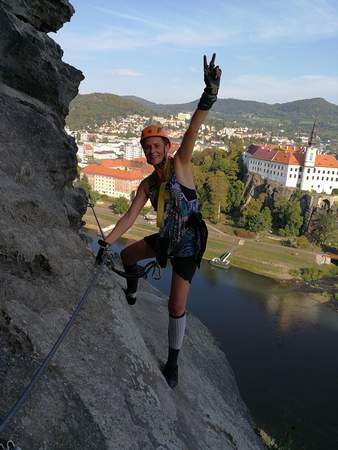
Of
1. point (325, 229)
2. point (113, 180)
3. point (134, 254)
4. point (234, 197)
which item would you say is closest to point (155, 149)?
point (134, 254)

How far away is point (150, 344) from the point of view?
22.0 feet

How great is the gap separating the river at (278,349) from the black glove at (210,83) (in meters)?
20.9

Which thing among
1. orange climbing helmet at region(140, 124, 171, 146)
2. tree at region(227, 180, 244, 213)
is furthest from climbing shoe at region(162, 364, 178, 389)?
tree at region(227, 180, 244, 213)

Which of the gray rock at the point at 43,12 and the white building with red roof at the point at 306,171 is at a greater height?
the gray rock at the point at 43,12

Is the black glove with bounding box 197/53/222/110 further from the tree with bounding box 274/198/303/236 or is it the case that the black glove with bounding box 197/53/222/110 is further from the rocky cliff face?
the tree with bounding box 274/198/303/236

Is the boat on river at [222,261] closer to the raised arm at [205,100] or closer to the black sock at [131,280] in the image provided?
the black sock at [131,280]

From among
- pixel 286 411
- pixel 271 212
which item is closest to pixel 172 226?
pixel 286 411

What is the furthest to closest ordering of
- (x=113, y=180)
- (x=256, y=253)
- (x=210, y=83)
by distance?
(x=113, y=180) < (x=256, y=253) < (x=210, y=83)

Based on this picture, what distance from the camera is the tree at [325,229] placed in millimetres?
61906

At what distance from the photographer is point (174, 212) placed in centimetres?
516

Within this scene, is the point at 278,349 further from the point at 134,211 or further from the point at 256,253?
the point at 134,211

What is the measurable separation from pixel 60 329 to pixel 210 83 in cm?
322

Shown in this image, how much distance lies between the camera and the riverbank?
52.8 metres

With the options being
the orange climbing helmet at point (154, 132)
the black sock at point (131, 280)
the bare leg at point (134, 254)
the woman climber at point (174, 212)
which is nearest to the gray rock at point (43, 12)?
the orange climbing helmet at point (154, 132)
